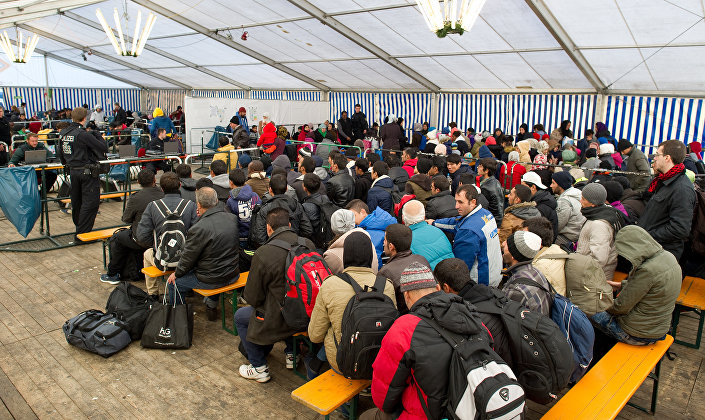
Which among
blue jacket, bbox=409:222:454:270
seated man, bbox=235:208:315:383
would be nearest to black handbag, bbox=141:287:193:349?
seated man, bbox=235:208:315:383

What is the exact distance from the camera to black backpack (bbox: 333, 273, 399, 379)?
2818mm

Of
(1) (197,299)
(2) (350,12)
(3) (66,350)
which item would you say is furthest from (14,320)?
(2) (350,12)

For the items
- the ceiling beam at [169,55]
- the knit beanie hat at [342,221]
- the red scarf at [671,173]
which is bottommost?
the knit beanie hat at [342,221]

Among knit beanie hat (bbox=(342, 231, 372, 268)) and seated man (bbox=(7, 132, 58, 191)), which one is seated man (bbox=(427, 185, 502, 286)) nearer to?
knit beanie hat (bbox=(342, 231, 372, 268))

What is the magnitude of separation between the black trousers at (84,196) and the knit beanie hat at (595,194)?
20.5ft

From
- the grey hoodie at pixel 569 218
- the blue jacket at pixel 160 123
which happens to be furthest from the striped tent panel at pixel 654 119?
the blue jacket at pixel 160 123

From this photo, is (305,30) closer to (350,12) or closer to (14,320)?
(350,12)

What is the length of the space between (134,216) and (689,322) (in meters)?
6.17

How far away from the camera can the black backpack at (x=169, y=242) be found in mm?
4594

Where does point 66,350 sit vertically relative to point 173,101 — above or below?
below

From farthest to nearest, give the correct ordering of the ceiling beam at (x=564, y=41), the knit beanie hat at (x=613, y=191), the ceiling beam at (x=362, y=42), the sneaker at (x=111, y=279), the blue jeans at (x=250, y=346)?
the ceiling beam at (x=362, y=42) → the ceiling beam at (x=564, y=41) → the sneaker at (x=111, y=279) → the knit beanie hat at (x=613, y=191) → the blue jeans at (x=250, y=346)

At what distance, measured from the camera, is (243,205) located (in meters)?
5.36

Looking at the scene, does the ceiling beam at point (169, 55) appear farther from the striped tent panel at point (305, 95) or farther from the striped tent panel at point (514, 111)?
the striped tent panel at point (514, 111)

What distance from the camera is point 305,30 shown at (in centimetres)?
1148
